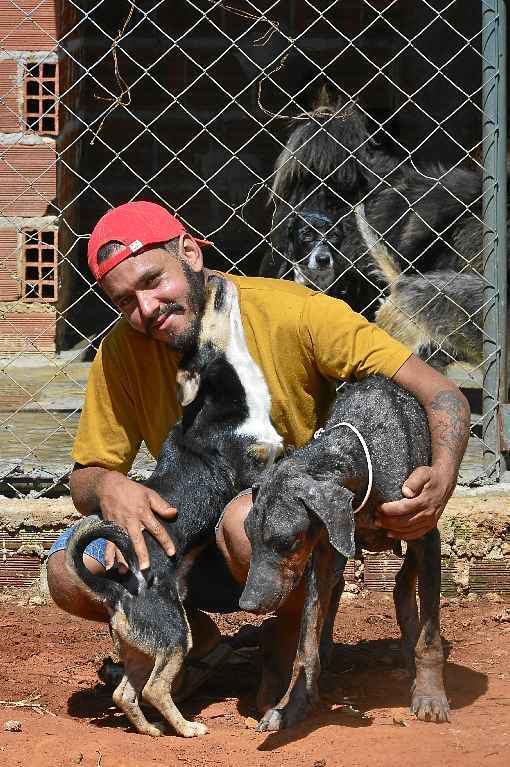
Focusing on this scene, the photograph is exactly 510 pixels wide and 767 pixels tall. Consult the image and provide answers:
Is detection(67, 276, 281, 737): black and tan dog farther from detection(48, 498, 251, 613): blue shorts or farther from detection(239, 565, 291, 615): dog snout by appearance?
detection(239, 565, 291, 615): dog snout

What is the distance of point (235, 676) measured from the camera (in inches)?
164

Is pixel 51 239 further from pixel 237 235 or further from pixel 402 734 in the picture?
pixel 402 734

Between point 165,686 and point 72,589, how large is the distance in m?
0.44

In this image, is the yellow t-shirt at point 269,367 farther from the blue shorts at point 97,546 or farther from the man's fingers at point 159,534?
the man's fingers at point 159,534

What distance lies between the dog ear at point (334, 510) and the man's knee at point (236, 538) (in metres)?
0.33

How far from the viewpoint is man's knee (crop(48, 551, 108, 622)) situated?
358 centimetres

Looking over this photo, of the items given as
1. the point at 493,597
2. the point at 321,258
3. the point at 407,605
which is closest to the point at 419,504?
the point at 407,605

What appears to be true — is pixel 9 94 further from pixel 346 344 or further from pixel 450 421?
pixel 450 421

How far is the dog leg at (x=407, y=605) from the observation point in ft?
12.4

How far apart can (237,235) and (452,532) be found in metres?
6.02

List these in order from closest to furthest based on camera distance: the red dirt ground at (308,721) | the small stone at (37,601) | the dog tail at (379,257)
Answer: the red dirt ground at (308,721), the small stone at (37,601), the dog tail at (379,257)

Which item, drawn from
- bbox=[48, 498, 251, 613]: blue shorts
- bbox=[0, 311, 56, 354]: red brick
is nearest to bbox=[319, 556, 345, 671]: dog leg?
bbox=[48, 498, 251, 613]: blue shorts

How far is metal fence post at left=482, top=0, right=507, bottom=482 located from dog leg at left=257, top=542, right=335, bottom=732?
5.66 feet

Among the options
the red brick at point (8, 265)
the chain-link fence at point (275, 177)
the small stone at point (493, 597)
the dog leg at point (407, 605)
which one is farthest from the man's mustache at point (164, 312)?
the red brick at point (8, 265)
